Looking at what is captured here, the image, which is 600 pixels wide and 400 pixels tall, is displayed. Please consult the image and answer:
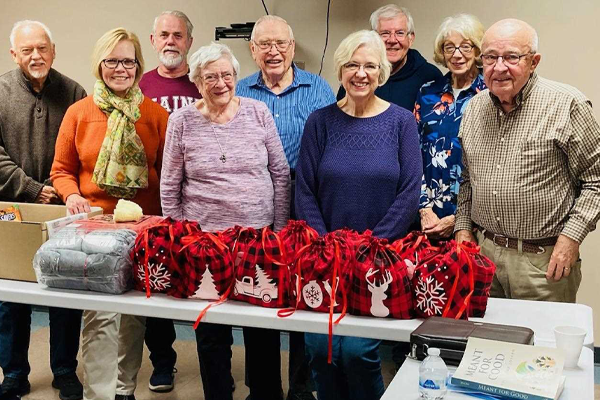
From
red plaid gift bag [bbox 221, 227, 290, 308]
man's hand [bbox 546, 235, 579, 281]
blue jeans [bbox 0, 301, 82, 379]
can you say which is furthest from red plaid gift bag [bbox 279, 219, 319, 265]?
blue jeans [bbox 0, 301, 82, 379]

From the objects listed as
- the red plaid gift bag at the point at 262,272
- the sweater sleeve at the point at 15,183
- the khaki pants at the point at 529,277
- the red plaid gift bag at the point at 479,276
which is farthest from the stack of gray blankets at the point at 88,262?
the khaki pants at the point at 529,277

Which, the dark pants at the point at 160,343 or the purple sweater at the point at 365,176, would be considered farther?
the dark pants at the point at 160,343

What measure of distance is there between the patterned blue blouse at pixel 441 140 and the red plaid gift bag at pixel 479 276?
34.3 inches

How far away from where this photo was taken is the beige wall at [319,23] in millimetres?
3801

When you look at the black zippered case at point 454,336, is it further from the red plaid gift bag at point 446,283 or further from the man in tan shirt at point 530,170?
the man in tan shirt at point 530,170

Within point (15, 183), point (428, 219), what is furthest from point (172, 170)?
point (428, 219)

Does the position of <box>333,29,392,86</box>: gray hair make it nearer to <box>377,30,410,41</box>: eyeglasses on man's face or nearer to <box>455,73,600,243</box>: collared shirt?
<box>455,73,600,243</box>: collared shirt

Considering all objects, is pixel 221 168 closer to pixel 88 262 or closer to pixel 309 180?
pixel 309 180

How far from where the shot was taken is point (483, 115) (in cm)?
276

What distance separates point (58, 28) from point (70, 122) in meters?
1.85

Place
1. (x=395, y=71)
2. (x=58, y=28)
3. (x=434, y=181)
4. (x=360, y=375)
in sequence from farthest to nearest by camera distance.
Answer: (x=58, y=28), (x=395, y=71), (x=434, y=181), (x=360, y=375)

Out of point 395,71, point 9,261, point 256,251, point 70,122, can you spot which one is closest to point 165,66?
point 70,122

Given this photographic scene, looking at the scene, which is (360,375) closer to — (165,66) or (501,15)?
(165,66)

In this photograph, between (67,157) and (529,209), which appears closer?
(529,209)
